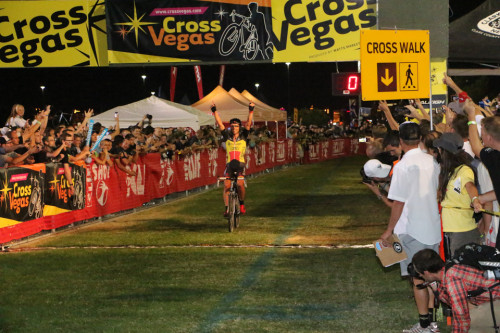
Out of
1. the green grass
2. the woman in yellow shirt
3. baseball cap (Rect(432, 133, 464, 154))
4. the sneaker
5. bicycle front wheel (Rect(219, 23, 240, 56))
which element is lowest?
the green grass

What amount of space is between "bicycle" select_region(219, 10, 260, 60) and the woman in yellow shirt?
10.5 meters

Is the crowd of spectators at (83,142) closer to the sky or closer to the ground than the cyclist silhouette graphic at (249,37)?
closer to the ground

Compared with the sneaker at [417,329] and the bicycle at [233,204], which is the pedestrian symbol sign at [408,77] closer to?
the sneaker at [417,329]

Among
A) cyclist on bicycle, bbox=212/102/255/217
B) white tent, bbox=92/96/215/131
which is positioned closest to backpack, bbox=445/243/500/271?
cyclist on bicycle, bbox=212/102/255/217

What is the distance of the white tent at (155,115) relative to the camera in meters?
30.2

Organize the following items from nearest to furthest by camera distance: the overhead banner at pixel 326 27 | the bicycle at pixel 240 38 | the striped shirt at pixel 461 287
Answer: the striped shirt at pixel 461 287 → the overhead banner at pixel 326 27 → the bicycle at pixel 240 38

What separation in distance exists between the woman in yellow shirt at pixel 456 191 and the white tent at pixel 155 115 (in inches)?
902

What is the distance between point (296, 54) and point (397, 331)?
10.7 m

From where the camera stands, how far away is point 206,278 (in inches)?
444

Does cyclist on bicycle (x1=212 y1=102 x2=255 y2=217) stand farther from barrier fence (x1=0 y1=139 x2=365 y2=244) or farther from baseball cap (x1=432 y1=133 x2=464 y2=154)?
baseball cap (x1=432 y1=133 x2=464 y2=154)

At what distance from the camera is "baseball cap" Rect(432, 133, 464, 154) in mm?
7641

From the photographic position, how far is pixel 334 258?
12.9 m

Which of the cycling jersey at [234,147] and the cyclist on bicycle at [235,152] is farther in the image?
the cycling jersey at [234,147]

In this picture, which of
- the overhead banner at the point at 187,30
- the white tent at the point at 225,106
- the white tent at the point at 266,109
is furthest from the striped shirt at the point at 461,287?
the white tent at the point at 266,109
